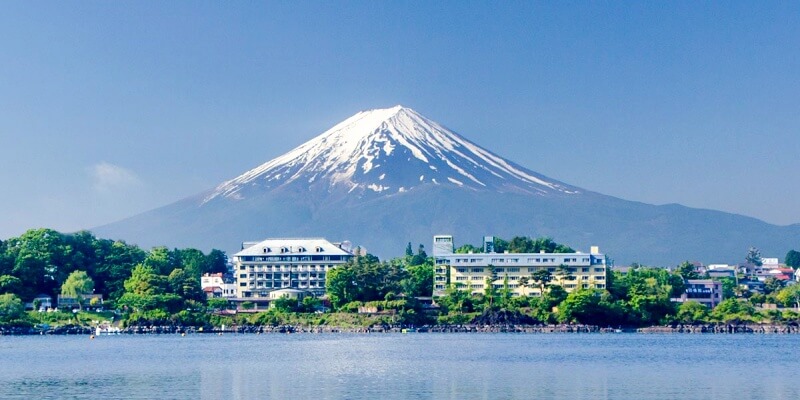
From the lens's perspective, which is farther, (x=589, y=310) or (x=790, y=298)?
(x=790, y=298)

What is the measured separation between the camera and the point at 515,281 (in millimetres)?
110000

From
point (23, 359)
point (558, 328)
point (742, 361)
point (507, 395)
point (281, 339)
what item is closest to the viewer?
point (507, 395)

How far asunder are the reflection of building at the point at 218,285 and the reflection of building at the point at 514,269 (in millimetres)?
23626

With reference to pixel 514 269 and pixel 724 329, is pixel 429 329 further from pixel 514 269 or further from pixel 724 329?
pixel 724 329

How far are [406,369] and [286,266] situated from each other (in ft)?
242

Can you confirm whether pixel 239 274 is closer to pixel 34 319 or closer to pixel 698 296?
pixel 34 319

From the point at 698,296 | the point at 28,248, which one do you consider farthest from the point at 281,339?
the point at 698,296

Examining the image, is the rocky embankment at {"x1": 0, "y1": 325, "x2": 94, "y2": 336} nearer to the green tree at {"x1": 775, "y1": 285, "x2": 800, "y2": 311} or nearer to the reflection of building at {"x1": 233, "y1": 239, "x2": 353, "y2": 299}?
the reflection of building at {"x1": 233, "y1": 239, "x2": 353, "y2": 299}

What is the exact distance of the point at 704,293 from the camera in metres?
117

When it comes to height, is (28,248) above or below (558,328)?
above

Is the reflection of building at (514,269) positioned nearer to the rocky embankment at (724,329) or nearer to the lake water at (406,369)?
the rocky embankment at (724,329)

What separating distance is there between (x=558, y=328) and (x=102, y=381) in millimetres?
50133

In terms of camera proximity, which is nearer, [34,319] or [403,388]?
[403,388]

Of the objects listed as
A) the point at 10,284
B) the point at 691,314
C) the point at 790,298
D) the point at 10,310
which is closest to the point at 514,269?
the point at 691,314
